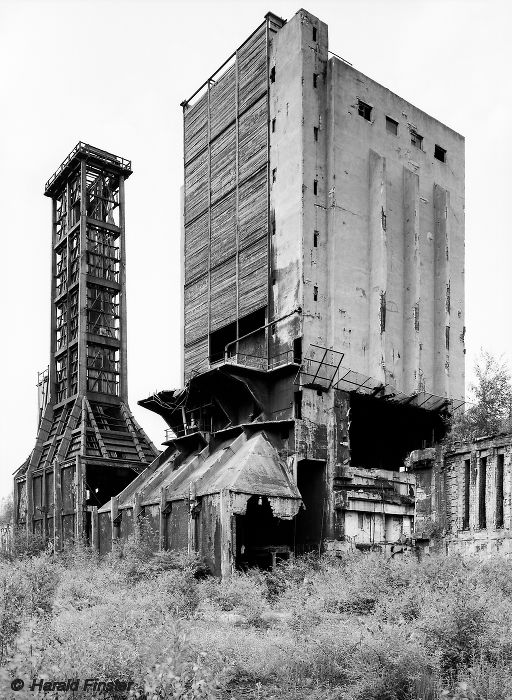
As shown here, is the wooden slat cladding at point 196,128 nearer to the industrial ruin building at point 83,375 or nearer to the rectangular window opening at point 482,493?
the industrial ruin building at point 83,375

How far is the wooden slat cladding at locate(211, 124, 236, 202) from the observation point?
3981 centimetres

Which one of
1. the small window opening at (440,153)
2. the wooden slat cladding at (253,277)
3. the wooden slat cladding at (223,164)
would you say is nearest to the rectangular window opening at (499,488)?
the wooden slat cladding at (253,277)

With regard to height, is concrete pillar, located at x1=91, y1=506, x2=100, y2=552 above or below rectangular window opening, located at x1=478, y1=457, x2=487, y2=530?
below

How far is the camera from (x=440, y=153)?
4225cm

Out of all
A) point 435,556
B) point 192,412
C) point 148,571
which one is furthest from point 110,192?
point 435,556

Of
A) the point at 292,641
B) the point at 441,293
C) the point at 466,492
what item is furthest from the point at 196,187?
the point at 292,641

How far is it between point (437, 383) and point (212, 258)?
13.7 m

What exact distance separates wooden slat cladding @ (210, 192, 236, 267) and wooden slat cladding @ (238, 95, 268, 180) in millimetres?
1753

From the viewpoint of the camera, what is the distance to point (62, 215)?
51438 millimetres

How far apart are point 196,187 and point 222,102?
4945mm

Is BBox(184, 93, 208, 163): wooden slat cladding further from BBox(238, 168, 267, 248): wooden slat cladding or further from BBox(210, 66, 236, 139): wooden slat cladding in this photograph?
BBox(238, 168, 267, 248): wooden slat cladding

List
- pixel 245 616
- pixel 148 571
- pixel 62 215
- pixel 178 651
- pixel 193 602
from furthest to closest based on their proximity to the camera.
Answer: pixel 62 215 < pixel 148 571 < pixel 193 602 < pixel 245 616 < pixel 178 651

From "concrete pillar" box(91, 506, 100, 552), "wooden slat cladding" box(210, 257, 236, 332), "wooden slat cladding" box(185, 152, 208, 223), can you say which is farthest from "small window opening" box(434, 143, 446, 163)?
"concrete pillar" box(91, 506, 100, 552)

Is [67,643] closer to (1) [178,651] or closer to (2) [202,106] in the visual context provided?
(1) [178,651]
